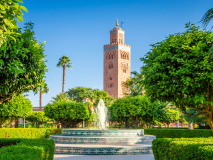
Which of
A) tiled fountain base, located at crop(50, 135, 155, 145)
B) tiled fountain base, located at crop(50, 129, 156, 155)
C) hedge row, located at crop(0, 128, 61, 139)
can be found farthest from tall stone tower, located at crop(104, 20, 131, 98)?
tiled fountain base, located at crop(50, 135, 155, 145)

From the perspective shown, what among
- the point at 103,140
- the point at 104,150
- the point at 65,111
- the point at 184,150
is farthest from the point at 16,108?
the point at 184,150

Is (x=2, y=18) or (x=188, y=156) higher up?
(x=2, y=18)

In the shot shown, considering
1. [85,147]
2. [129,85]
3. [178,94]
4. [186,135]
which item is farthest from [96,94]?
[178,94]

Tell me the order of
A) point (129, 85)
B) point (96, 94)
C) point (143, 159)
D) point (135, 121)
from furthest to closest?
point (96, 94)
point (129, 85)
point (135, 121)
point (143, 159)

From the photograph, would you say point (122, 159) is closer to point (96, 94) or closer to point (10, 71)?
point (10, 71)

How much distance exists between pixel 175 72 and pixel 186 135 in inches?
583

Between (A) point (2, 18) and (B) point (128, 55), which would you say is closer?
(A) point (2, 18)

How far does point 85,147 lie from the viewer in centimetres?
1262

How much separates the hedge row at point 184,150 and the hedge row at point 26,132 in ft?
49.8

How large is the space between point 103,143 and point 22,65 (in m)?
7.56

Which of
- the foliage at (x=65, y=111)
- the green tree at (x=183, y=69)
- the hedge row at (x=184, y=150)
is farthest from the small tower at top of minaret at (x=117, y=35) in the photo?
the hedge row at (x=184, y=150)

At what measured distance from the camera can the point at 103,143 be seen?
14227mm

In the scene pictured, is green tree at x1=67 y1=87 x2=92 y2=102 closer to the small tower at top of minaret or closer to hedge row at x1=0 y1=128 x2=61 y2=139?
the small tower at top of minaret

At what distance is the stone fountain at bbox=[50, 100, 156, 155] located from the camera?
496 inches
